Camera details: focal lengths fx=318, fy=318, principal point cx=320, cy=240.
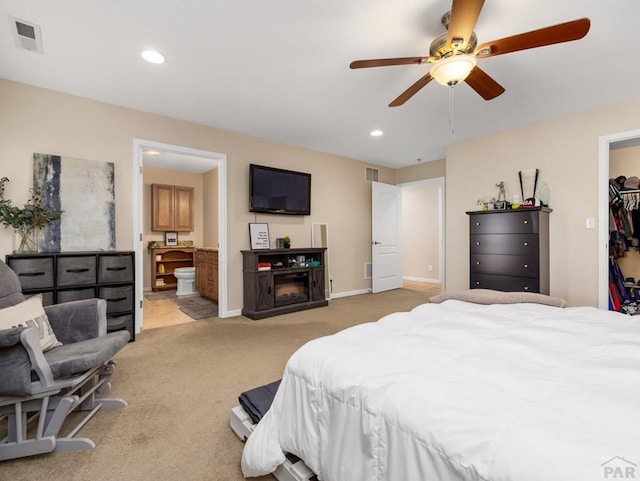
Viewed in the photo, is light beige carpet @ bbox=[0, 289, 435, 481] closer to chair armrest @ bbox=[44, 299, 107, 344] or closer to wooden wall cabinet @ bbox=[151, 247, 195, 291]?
chair armrest @ bbox=[44, 299, 107, 344]

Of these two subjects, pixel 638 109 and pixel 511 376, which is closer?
pixel 511 376

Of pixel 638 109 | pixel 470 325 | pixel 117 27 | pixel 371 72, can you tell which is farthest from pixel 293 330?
pixel 638 109

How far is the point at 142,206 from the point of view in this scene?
389 cm

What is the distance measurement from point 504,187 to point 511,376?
400 cm

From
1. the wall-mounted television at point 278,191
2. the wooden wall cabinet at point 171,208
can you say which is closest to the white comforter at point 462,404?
the wall-mounted television at point 278,191

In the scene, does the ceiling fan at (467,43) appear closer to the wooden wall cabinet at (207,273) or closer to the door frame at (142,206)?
the door frame at (142,206)

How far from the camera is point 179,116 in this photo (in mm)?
3805

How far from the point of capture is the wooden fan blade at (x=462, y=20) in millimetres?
1554

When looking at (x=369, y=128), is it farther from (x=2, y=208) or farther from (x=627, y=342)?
(x=2, y=208)

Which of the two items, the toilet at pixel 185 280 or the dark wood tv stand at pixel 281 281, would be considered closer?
the dark wood tv stand at pixel 281 281

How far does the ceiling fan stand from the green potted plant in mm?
3030

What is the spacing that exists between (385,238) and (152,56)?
4.75m

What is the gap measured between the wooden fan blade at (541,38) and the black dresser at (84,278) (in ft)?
11.5

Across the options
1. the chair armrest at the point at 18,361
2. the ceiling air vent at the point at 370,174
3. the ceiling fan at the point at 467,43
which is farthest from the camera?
the ceiling air vent at the point at 370,174
